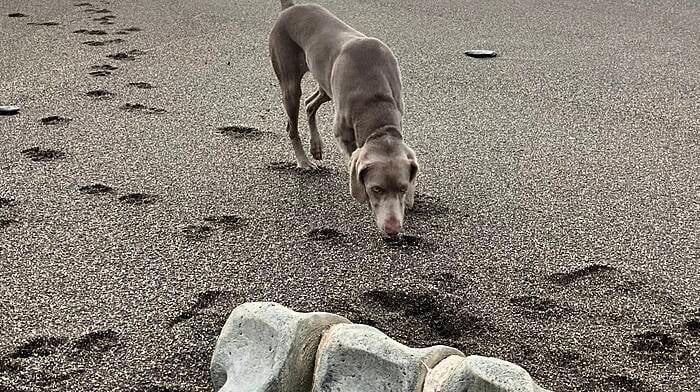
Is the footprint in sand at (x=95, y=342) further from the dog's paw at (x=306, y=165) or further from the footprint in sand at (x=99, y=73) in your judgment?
the footprint in sand at (x=99, y=73)

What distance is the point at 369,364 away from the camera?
4.57 ft

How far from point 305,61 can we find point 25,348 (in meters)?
1.85

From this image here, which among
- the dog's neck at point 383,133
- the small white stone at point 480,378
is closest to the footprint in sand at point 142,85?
the dog's neck at point 383,133

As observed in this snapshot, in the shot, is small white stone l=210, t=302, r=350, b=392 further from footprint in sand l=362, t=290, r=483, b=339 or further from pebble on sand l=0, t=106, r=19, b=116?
pebble on sand l=0, t=106, r=19, b=116

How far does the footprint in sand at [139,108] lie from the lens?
393 centimetres

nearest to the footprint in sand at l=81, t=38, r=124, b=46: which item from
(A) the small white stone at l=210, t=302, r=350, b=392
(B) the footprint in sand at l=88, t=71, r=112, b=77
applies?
(B) the footprint in sand at l=88, t=71, r=112, b=77

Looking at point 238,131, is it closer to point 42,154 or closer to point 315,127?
point 315,127

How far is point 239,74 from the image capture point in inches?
181

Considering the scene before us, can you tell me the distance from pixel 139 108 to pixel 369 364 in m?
2.86

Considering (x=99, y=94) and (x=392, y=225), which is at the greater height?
(x=392, y=225)

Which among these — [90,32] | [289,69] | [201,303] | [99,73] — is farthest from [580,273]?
[90,32]

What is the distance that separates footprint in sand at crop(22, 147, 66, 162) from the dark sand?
0.06 ft

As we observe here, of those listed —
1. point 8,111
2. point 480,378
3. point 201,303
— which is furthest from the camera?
point 8,111

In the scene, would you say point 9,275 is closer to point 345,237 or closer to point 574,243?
point 345,237
